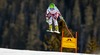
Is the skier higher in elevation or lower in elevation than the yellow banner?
higher

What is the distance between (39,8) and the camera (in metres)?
7.14

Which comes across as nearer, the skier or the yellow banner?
the yellow banner

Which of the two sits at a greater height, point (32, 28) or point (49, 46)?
point (32, 28)

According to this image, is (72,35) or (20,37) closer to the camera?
(72,35)

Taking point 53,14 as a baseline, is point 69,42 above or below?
below

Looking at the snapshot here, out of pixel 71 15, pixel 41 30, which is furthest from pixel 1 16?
pixel 71 15

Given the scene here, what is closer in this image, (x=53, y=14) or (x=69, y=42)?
(x=69, y=42)

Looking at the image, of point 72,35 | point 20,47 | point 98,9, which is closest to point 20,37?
point 20,47

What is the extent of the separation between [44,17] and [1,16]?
3.86 ft

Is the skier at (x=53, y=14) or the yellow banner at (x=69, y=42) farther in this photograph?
the skier at (x=53, y=14)

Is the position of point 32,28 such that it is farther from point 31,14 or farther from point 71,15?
point 71,15

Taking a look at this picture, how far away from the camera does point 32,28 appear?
716 centimetres

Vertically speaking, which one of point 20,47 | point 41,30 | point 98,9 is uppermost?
point 98,9

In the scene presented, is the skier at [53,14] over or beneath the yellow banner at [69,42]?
over
